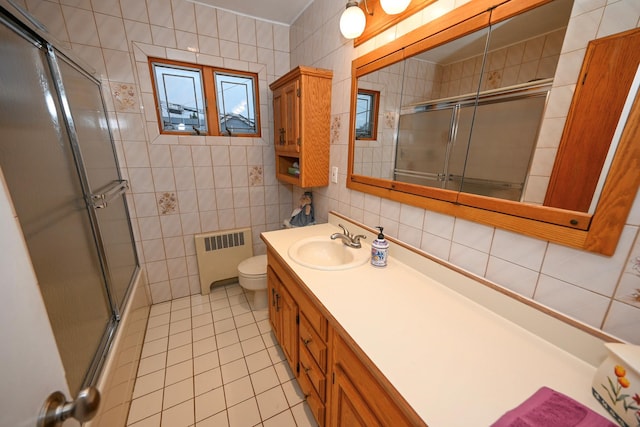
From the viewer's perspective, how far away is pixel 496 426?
471mm

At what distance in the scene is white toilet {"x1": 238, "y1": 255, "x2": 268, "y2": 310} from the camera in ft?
6.09

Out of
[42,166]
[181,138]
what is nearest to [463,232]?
[42,166]

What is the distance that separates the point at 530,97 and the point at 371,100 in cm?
73

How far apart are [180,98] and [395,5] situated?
1.65 metres

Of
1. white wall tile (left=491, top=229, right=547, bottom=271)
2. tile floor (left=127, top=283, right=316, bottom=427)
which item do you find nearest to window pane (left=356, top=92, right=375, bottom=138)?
white wall tile (left=491, top=229, right=547, bottom=271)

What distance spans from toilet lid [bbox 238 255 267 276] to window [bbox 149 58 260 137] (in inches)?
42.9

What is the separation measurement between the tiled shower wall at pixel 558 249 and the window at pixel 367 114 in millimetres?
224

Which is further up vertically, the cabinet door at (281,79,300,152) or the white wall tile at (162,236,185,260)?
the cabinet door at (281,79,300,152)

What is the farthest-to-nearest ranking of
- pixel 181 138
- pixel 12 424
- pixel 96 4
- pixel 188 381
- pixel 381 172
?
pixel 181 138 < pixel 96 4 < pixel 188 381 < pixel 381 172 < pixel 12 424

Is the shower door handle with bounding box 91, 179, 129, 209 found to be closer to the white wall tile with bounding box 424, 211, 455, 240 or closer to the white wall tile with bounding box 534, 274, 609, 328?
the white wall tile with bounding box 424, 211, 455, 240

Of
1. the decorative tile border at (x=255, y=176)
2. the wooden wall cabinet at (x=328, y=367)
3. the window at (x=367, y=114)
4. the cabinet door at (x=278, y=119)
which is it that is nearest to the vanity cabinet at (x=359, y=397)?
the wooden wall cabinet at (x=328, y=367)

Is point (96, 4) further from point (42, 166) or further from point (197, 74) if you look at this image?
point (42, 166)

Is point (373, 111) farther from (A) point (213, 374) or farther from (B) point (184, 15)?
(A) point (213, 374)

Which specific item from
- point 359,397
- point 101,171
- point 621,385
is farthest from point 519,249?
point 101,171
